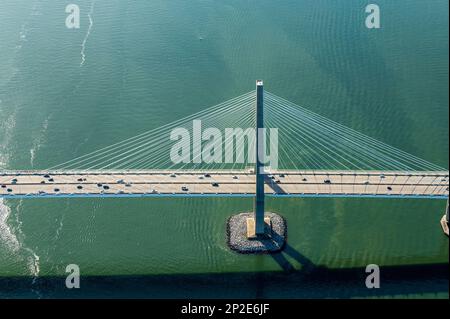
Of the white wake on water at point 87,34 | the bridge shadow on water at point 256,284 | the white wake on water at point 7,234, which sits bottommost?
the bridge shadow on water at point 256,284

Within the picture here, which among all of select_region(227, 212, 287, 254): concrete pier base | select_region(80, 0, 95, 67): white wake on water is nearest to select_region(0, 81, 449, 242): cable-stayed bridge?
select_region(227, 212, 287, 254): concrete pier base

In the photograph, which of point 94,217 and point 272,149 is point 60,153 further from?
point 272,149

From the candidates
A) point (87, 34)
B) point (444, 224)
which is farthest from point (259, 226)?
point (87, 34)

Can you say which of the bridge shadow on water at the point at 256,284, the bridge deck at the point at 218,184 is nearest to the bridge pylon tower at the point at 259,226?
the bridge deck at the point at 218,184

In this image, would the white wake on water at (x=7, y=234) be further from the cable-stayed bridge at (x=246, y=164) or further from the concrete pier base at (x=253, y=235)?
the concrete pier base at (x=253, y=235)

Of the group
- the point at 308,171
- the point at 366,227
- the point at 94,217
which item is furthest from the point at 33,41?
the point at 366,227

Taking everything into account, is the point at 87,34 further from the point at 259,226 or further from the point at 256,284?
the point at 256,284

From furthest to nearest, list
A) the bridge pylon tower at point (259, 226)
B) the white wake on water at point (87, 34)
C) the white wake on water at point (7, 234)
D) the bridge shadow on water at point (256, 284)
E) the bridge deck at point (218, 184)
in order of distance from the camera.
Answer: the white wake on water at point (87, 34)
the white wake on water at point (7, 234)
the bridge deck at point (218, 184)
the bridge pylon tower at point (259, 226)
the bridge shadow on water at point (256, 284)
